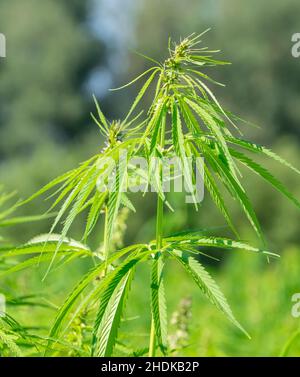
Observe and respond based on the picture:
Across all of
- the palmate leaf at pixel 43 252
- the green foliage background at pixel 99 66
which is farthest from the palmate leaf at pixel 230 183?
the green foliage background at pixel 99 66

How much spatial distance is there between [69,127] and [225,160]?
96.3 ft

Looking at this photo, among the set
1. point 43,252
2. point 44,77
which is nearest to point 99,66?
point 44,77

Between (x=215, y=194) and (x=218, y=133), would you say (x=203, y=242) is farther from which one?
(x=218, y=133)

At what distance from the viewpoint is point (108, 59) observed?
32.5 meters

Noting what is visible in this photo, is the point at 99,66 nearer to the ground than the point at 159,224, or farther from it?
farther from it

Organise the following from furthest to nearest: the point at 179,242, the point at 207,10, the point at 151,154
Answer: the point at 207,10 < the point at 179,242 < the point at 151,154

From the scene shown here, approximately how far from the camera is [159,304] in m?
1.14

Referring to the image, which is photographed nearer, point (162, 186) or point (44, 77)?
point (162, 186)

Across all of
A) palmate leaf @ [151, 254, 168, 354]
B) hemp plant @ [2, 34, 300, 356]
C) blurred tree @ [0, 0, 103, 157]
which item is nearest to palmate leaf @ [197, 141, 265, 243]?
hemp plant @ [2, 34, 300, 356]

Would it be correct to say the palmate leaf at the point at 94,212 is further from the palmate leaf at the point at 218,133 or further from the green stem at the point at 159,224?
the palmate leaf at the point at 218,133
